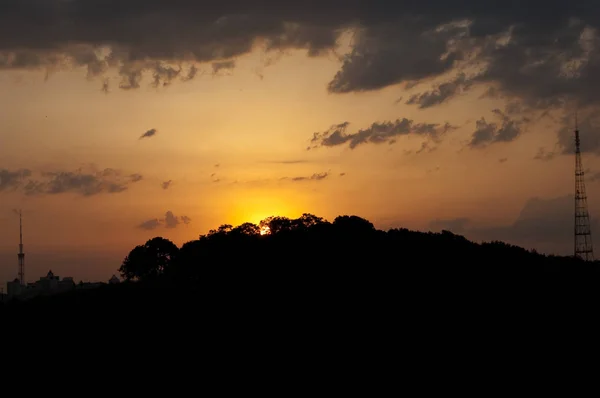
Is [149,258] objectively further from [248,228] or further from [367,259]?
[367,259]

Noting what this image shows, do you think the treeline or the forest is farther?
the treeline

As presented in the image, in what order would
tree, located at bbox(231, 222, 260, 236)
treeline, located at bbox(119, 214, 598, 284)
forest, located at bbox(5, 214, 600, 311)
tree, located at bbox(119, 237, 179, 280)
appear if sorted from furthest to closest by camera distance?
tree, located at bbox(119, 237, 179, 280)
tree, located at bbox(231, 222, 260, 236)
treeline, located at bbox(119, 214, 598, 284)
forest, located at bbox(5, 214, 600, 311)

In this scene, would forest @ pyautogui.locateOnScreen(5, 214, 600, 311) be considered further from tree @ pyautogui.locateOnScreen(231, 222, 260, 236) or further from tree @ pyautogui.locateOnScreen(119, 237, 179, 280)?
tree @ pyautogui.locateOnScreen(119, 237, 179, 280)

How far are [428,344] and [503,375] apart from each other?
14.5 feet

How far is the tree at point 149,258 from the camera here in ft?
356

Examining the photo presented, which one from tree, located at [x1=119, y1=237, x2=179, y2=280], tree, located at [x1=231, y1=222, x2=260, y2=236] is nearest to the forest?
tree, located at [x1=231, y1=222, x2=260, y2=236]

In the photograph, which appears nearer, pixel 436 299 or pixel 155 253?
pixel 436 299

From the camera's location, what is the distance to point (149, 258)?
4299 inches

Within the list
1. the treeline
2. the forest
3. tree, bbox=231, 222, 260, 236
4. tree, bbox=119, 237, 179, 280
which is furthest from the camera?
tree, bbox=119, 237, 179, 280

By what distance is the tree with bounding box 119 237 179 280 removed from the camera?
356 ft

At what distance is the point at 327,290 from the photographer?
47.2 metres

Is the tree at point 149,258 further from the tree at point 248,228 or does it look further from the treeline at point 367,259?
the treeline at point 367,259

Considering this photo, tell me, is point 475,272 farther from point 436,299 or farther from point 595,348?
point 595,348

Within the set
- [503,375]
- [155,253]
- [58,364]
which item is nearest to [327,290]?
[503,375]
